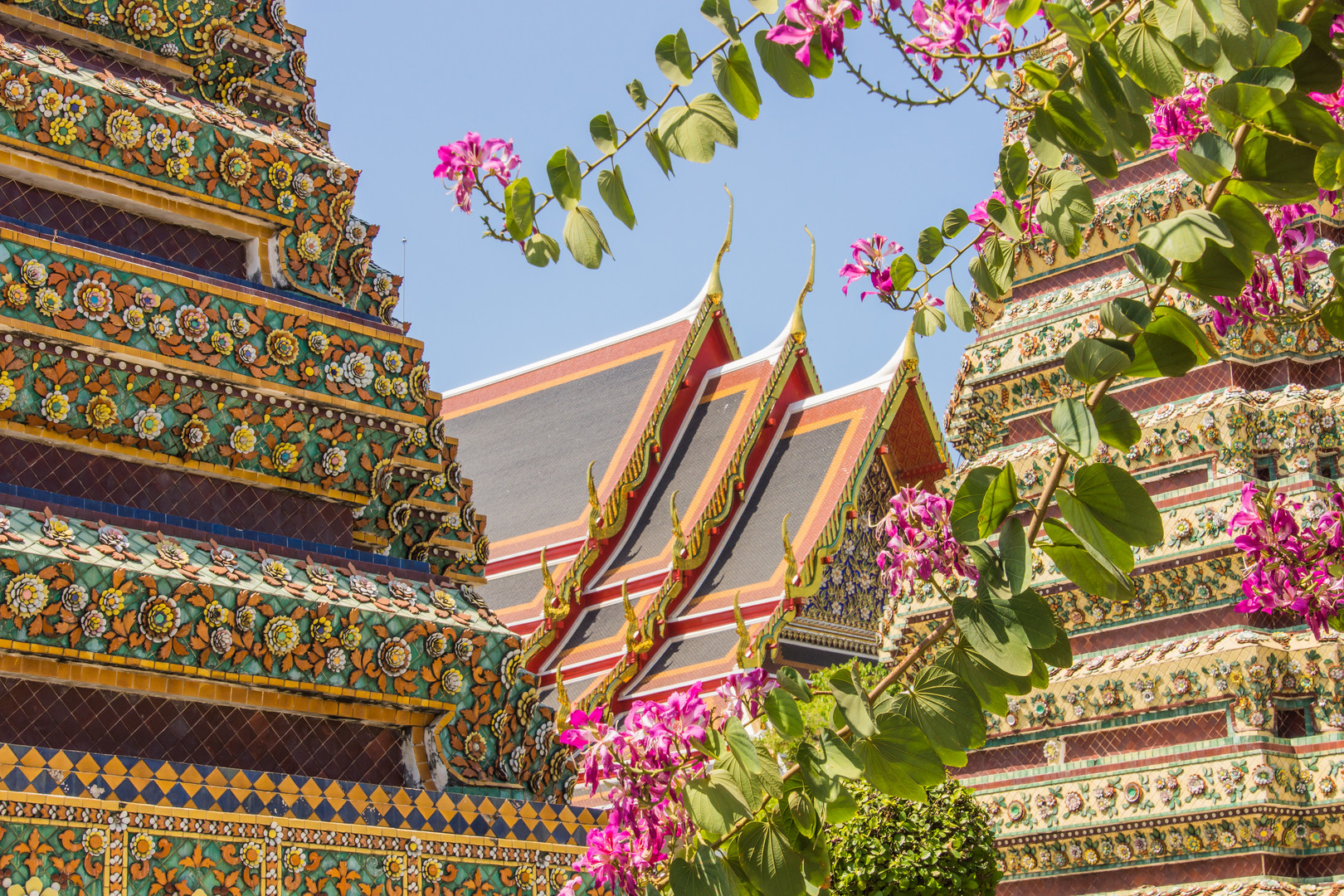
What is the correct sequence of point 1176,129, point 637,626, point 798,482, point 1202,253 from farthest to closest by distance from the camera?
point 798,482 < point 637,626 < point 1176,129 < point 1202,253

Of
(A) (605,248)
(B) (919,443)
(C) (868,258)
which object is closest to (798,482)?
(B) (919,443)

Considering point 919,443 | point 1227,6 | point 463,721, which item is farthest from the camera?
point 919,443

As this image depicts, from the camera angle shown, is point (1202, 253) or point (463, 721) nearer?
point (1202, 253)

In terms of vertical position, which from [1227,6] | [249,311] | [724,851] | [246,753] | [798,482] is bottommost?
[724,851]

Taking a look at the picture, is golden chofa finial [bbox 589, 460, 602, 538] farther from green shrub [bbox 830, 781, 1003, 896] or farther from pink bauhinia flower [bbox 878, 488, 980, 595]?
pink bauhinia flower [bbox 878, 488, 980, 595]

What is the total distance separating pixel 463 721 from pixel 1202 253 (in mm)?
3877

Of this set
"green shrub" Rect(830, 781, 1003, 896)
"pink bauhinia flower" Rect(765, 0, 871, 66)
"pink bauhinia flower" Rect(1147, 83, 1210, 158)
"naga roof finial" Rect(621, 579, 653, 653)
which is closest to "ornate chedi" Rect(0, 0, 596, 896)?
"green shrub" Rect(830, 781, 1003, 896)

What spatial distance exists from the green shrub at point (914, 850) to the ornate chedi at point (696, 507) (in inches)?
232

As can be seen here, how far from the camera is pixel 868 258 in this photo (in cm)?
375

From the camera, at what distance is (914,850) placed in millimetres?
7680

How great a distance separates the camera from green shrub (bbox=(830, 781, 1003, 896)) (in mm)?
7613

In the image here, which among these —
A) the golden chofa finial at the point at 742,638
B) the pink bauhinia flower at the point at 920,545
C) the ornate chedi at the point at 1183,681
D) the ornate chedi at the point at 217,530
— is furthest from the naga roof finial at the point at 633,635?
the pink bauhinia flower at the point at 920,545

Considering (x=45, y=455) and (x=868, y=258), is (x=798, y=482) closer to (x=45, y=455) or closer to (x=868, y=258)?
(x=45, y=455)

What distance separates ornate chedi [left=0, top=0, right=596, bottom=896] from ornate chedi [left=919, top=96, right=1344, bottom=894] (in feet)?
10.6
